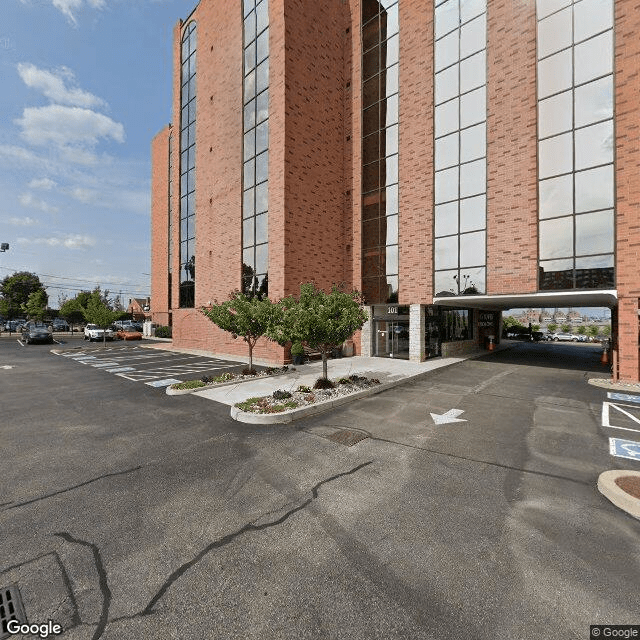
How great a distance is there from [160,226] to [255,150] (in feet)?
96.6

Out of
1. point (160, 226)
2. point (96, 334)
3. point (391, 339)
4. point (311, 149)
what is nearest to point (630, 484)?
point (391, 339)

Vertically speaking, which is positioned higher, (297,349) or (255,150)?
(255,150)

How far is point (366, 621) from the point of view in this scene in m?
2.88

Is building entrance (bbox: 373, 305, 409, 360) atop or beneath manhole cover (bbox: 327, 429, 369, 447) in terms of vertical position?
atop

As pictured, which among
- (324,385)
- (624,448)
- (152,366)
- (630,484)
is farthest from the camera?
(152,366)

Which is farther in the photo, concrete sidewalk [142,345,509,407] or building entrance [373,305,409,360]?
building entrance [373,305,409,360]

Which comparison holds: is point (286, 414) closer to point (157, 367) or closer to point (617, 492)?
point (617, 492)

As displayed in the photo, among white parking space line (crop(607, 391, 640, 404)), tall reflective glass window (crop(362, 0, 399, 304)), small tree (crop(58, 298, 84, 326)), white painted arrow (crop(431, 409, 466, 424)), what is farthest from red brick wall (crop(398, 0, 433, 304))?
small tree (crop(58, 298, 84, 326))

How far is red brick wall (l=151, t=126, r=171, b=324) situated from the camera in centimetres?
4316

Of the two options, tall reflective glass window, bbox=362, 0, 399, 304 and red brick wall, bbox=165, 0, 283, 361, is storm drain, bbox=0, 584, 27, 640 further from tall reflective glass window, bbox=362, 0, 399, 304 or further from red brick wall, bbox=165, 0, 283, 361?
tall reflective glass window, bbox=362, 0, 399, 304

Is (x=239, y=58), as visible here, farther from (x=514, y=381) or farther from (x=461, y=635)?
(x=461, y=635)

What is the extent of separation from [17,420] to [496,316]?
3425 centimetres

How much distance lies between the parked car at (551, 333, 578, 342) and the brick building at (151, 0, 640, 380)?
87.0 ft

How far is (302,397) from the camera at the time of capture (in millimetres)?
10227
